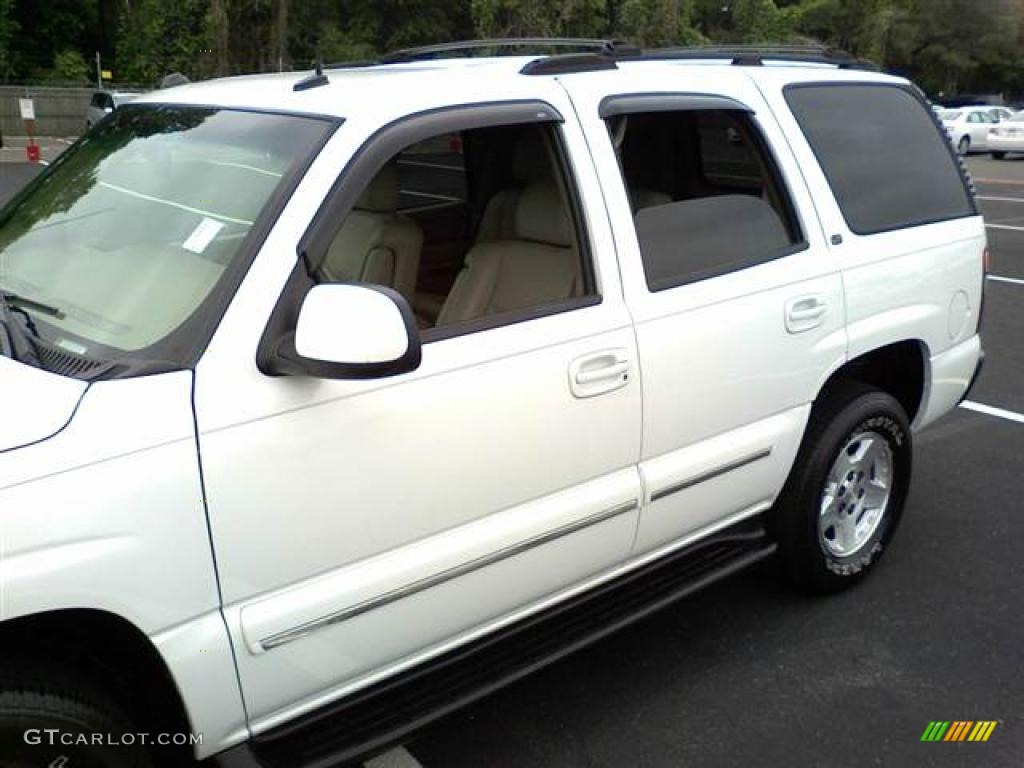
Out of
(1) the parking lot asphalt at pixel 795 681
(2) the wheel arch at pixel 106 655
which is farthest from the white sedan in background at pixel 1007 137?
(2) the wheel arch at pixel 106 655

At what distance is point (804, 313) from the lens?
10.5 feet

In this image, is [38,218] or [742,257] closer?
[38,218]

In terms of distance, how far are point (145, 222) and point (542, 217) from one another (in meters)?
1.14

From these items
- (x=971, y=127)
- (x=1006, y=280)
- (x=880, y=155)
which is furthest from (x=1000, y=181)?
(x=880, y=155)

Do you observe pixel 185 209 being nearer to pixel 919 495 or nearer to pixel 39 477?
pixel 39 477

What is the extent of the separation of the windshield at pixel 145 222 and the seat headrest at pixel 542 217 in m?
0.79

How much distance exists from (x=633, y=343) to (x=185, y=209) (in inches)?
49.1

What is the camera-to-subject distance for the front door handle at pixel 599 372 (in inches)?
102

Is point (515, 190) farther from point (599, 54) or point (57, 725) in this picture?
point (57, 725)

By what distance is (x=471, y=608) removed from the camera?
2525 millimetres

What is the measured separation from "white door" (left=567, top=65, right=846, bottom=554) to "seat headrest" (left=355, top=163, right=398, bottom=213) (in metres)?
0.65

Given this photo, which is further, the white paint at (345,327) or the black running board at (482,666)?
the black running board at (482,666)

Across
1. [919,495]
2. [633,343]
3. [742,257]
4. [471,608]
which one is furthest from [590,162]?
[919,495]

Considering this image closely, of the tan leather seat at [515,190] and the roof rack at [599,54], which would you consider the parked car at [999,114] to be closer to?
the roof rack at [599,54]
